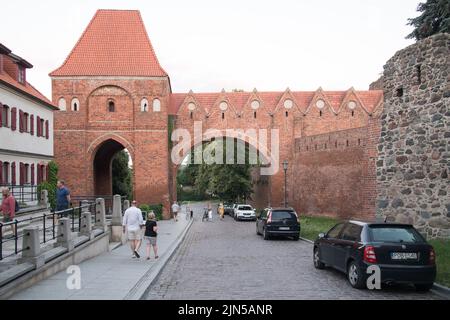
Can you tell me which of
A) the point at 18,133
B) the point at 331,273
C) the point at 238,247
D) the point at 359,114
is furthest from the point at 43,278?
the point at 359,114

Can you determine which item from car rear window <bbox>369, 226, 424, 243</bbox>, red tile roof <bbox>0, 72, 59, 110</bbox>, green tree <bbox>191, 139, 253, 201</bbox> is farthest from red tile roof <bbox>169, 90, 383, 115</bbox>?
car rear window <bbox>369, 226, 424, 243</bbox>

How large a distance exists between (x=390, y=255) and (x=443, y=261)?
3.01 metres

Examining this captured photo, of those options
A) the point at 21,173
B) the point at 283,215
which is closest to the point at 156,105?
the point at 21,173

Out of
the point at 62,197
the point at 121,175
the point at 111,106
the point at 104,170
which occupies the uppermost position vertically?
the point at 111,106

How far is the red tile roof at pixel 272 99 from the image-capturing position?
42688 mm

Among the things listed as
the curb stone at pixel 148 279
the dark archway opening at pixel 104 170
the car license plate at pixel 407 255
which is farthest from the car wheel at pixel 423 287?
the dark archway opening at pixel 104 170

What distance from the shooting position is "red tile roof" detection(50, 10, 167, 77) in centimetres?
3894

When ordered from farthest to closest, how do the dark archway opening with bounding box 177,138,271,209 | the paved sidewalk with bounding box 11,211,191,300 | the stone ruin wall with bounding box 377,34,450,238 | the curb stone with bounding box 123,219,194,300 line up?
the dark archway opening with bounding box 177,138,271,209, the stone ruin wall with bounding box 377,34,450,238, the curb stone with bounding box 123,219,194,300, the paved sidewalk with bounding box 11,211,191,300

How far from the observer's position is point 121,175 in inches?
2137

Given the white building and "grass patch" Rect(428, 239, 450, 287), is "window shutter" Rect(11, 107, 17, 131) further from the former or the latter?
"grass patch" Rect(428, 239, 450, 287)

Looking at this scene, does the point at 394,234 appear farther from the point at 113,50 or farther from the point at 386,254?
the point at 113,50

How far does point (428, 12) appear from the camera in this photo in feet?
90.5

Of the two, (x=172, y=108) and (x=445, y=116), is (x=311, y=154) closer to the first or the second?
(x=172, y=108)
